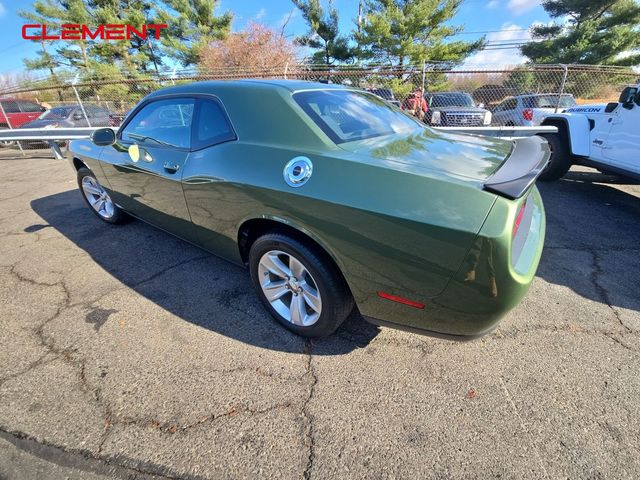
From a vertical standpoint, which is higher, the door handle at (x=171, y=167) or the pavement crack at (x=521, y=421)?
the door handle at (x=171, y=167)

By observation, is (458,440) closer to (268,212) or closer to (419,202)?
(419,202)

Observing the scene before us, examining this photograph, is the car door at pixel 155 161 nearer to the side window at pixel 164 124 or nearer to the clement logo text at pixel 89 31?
the side window at pixel 164 124

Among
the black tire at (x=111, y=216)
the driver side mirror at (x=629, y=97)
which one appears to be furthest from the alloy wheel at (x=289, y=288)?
the driver side mirror at (x=629, y=97)

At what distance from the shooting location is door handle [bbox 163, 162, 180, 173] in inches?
96.7

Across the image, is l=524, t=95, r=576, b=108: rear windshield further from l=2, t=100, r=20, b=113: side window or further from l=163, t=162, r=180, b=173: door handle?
l=2, t=100, r=20, b=113: side window

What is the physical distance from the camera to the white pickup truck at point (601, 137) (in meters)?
4.19

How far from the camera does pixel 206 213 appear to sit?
2.37 m

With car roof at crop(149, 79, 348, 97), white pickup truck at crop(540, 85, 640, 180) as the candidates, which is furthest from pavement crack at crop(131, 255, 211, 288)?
white pickup truck at crop(540, 85, 640, 180)

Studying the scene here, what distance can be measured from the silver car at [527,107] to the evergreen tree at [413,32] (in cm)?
1156

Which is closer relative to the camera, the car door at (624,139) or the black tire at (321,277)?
the black tire at (321,277)

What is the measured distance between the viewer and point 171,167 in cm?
250

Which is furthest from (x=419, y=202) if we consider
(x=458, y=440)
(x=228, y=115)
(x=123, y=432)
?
(x=123, y=432)

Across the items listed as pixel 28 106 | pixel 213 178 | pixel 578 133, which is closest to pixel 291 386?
pixel 213 178

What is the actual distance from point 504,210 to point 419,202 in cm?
35
